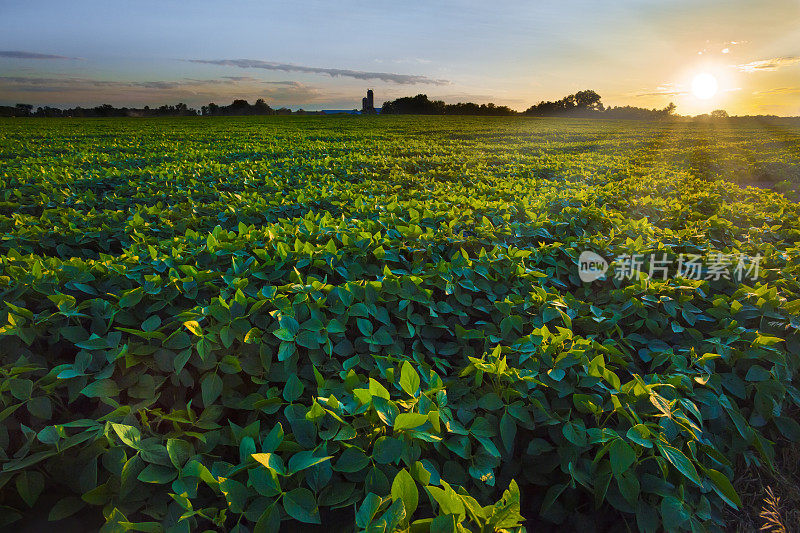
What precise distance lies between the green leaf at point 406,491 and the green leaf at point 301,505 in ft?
1.02

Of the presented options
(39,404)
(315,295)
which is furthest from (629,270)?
Answer: (39,404)

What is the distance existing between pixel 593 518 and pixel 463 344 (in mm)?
1103

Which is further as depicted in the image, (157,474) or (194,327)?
(194,327)

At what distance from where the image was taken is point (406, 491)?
51.4 inches

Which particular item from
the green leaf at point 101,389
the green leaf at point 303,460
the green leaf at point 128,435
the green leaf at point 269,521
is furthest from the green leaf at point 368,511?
the green leaf at point 101,389

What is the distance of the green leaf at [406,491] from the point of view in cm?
129

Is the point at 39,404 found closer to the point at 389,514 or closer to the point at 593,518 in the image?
the point at 389,514

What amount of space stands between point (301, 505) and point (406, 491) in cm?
39

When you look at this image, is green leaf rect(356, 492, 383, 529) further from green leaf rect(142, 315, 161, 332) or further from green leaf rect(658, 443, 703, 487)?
green leaf rect(142, 315, 161, 332)

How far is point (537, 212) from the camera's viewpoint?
4.90 m

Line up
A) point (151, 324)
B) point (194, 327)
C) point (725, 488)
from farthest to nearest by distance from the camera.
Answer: point (151, 324) → point (194, 327) → point (725, 488)

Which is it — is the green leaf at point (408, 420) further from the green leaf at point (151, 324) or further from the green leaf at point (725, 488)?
the green leaf at point (151, 324)

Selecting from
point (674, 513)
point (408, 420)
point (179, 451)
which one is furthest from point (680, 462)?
point (179, 451)

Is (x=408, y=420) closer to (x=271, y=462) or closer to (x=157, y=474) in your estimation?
(x=271, y=462)
